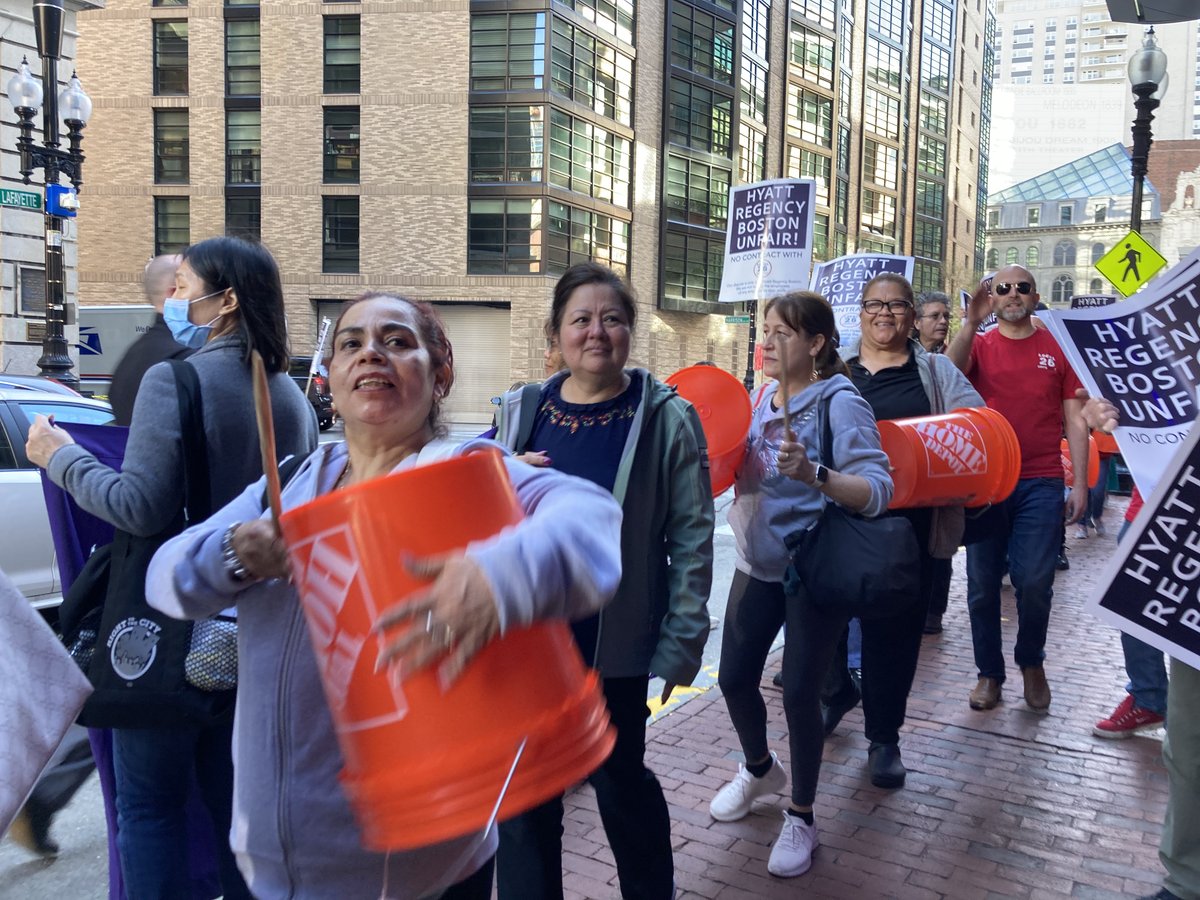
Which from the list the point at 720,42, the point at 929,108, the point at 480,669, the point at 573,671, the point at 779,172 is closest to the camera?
the point at 480,669

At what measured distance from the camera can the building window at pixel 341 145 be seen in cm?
3444

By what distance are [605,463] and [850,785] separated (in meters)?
2.21

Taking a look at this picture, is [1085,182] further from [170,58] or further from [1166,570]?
[1166,570]

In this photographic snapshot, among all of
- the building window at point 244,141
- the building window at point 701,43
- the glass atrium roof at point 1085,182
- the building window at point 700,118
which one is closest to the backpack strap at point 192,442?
the building window at point 244,141

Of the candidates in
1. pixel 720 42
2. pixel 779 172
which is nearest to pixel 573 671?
pixel 720 42

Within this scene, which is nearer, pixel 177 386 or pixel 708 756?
pixel 177 386

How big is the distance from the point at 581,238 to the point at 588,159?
9.54 feet

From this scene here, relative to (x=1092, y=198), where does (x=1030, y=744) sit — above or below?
below

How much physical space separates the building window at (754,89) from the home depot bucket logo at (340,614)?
46154mm

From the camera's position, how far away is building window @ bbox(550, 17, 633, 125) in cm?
3391

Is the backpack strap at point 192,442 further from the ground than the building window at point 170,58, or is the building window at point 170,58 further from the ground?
the building window at point 170,58

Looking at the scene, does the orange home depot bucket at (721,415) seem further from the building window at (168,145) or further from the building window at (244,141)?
the building window at (168,145)

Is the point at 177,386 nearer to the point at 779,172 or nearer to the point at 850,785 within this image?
the point at 850,785

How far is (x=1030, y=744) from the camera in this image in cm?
473
